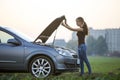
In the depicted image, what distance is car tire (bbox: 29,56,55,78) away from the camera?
10.1 meters

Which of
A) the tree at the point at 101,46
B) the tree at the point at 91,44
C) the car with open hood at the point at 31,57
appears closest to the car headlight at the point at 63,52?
the car with open hood at the point at 31,57

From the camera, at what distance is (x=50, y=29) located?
11.4m

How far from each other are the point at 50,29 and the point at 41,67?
1527mm

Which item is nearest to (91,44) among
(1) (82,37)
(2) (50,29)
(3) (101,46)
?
(3) (101,46)

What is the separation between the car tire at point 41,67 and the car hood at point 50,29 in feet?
3.41

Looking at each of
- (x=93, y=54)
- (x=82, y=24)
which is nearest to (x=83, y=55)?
(x=82, y=24)

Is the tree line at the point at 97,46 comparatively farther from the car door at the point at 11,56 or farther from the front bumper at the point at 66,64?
the car door at the point at 11,56

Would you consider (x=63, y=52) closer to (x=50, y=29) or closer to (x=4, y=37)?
(x=50, y=29)

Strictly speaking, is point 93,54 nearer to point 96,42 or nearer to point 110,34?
point 96,42

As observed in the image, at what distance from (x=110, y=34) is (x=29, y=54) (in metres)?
123

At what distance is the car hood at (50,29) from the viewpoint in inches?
443

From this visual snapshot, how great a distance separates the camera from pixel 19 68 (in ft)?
33.6

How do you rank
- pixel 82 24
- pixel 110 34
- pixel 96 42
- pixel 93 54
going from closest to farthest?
1. pixel 82 24
2. pixel 93 54
3. pixel 96 42
4. pixel 110 34

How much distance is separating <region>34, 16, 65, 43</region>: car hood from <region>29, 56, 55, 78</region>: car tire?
1.04 meters
